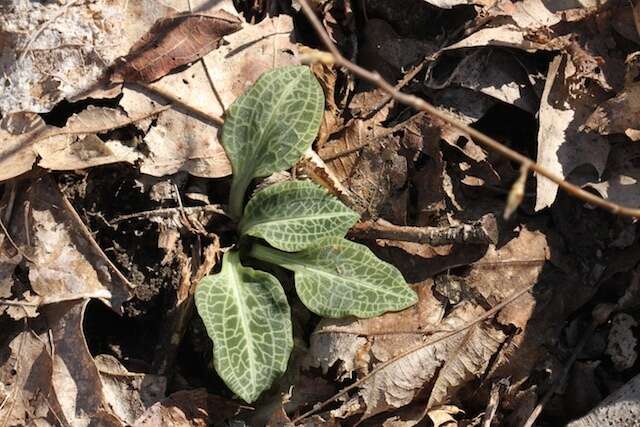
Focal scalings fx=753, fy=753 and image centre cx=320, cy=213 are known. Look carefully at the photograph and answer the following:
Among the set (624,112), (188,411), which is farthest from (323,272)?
(624,112)

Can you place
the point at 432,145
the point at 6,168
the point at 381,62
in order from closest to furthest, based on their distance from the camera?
the point at 6,168
the point at 432,145
the point at 381,62

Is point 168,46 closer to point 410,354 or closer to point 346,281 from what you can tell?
point 346,281

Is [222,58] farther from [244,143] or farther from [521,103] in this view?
[521,103]

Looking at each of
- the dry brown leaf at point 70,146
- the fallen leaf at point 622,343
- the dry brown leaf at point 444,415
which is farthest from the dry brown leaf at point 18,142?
the fallen leaf at point 622,343

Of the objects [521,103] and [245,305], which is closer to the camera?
[245,305]

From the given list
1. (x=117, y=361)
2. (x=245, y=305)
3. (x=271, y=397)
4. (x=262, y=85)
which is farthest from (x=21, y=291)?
(x=262, y=85)

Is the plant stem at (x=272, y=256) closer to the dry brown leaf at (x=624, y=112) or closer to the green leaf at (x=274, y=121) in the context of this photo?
the green leaf at (x=274, y=121)

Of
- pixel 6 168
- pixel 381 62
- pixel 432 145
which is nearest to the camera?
pixel 6 168
